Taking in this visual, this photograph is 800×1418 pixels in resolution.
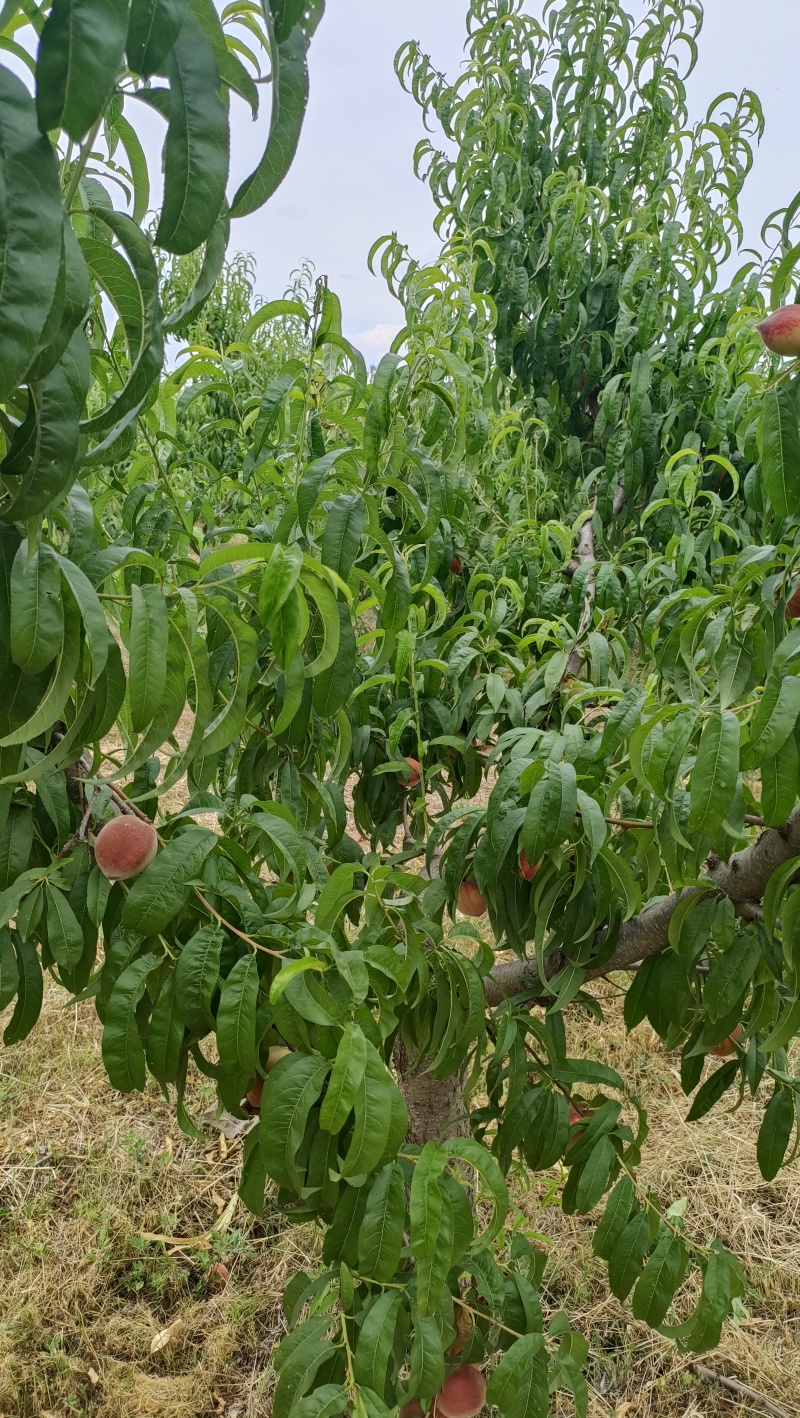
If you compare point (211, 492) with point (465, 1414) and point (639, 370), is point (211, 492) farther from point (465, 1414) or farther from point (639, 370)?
point (465, 1414)

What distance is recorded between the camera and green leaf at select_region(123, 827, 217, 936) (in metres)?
0.73

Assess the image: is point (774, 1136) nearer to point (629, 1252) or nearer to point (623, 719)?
point (629, 1252)

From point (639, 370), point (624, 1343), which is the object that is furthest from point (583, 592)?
point (624, 1343)

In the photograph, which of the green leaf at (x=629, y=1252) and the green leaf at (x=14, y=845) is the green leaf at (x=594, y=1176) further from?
the green leaf at (x=14, y=845)

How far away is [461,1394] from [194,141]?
1.30m

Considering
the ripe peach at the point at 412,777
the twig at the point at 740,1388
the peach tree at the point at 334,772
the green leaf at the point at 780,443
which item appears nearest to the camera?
the peach tree at the point at 334,772

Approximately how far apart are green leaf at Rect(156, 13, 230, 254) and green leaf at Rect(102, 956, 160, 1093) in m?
0.59

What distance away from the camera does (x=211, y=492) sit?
1.94 metres

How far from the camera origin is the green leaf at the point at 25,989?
2.79 ft

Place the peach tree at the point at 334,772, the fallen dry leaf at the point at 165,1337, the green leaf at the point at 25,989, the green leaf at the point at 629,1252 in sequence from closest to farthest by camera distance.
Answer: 1. the peach tree at the point at 334,772
2. the green leaf at the point at 25,989
3. the green leaf at the point at 629,1252
4. the fallen dry leaf at the point at 165,1337

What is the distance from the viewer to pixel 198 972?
2.46 feet

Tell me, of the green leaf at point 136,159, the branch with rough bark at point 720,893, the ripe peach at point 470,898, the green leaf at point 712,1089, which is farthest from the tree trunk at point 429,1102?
the green leaf at point 136,159

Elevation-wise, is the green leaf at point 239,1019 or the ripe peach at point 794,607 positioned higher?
the ripe peach at point 794,607

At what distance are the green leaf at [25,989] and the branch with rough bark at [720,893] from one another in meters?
0.65
